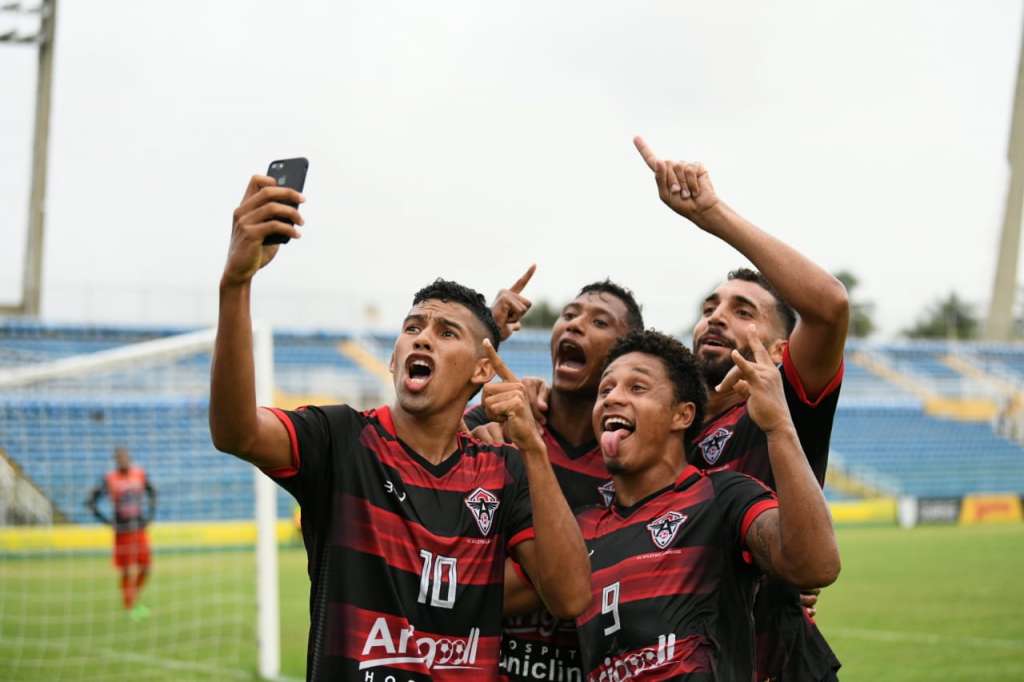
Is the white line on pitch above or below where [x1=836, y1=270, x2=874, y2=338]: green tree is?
below

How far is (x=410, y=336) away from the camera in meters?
3.71

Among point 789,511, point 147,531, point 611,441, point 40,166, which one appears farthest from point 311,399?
point 789,511

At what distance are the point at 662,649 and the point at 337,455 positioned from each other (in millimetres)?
1134

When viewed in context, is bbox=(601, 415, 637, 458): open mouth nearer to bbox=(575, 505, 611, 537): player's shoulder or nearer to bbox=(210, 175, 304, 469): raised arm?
bbox=(575, 505, 611, 537): player's shoulder

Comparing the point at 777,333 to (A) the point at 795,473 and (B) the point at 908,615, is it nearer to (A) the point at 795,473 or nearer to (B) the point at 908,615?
(A) the point at 795,473

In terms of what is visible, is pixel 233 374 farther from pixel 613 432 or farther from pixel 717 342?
pixel 717 342

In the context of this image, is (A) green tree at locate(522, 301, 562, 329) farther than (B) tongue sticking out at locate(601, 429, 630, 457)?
Yes

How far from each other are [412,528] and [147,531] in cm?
1187

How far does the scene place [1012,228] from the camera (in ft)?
136

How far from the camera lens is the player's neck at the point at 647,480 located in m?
3.63

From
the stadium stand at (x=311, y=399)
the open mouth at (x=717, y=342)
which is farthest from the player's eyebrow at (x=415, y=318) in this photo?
the stadium stand at (x=311, y=399)

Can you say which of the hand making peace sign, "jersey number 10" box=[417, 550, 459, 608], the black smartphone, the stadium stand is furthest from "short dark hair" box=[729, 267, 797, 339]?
the stadium stand

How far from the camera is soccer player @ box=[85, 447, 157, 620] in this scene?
13.6 metres

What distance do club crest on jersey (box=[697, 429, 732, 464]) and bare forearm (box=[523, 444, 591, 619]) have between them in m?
0.81
